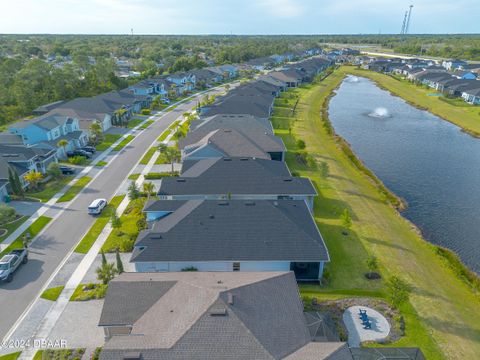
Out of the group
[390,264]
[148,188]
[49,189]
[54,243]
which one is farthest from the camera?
[49,189]

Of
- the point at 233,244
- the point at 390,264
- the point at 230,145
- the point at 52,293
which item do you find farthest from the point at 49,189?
the point at 390,264

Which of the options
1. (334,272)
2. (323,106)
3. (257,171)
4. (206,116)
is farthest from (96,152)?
(323,106)

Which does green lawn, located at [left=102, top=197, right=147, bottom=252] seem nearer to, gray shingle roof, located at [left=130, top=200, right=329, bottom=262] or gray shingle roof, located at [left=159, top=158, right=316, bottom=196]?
gray shingle roof, located at [left=130, top=200, right=329, bottom=262]

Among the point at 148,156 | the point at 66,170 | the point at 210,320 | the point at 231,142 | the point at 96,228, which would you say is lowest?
the point at 96,228

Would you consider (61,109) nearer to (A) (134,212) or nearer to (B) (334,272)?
(A) (134,212)

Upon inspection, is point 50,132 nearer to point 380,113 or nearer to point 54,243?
point 54,243

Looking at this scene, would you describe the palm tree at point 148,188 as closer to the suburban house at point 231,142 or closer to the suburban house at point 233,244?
the suburban house at point 231,142

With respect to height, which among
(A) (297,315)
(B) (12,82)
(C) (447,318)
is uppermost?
(B) (12,82)
